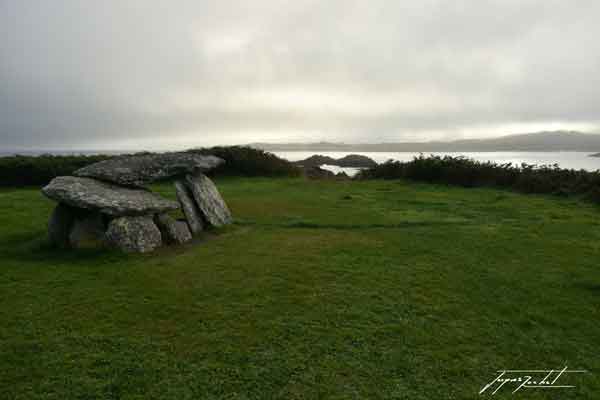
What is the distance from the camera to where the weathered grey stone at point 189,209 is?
8.59 m

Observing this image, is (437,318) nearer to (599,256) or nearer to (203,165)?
(599,256)

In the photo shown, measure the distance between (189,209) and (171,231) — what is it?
3.00ft

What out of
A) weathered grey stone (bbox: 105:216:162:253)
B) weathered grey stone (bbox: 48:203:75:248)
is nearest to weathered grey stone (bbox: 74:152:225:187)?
weathered grey stone (bbox: 48:203:75:248)

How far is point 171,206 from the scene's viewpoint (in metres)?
7.99

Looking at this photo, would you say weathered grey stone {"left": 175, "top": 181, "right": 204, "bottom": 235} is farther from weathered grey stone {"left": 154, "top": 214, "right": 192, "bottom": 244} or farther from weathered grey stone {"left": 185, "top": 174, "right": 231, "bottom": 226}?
weathered grey stone {"left": 154, "top": 214, "right": 192, "bottom": 244}

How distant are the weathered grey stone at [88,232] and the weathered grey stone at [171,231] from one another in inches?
45.8

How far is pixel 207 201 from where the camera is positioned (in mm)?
9367

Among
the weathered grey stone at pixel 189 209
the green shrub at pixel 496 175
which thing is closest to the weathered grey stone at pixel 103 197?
the weathered grey stone at pixel 189 209

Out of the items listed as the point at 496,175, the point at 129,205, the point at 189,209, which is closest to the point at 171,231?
the point at 189,209

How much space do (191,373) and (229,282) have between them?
224cm

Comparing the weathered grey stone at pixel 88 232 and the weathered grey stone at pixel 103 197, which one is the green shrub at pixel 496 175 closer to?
the weathered grey stone at pixel 103 197

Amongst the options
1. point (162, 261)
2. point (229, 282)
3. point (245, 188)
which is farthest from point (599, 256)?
point (245, 188)

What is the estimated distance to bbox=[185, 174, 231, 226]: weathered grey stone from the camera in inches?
358

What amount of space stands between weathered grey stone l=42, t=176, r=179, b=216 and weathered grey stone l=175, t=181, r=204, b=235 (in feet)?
1.67
